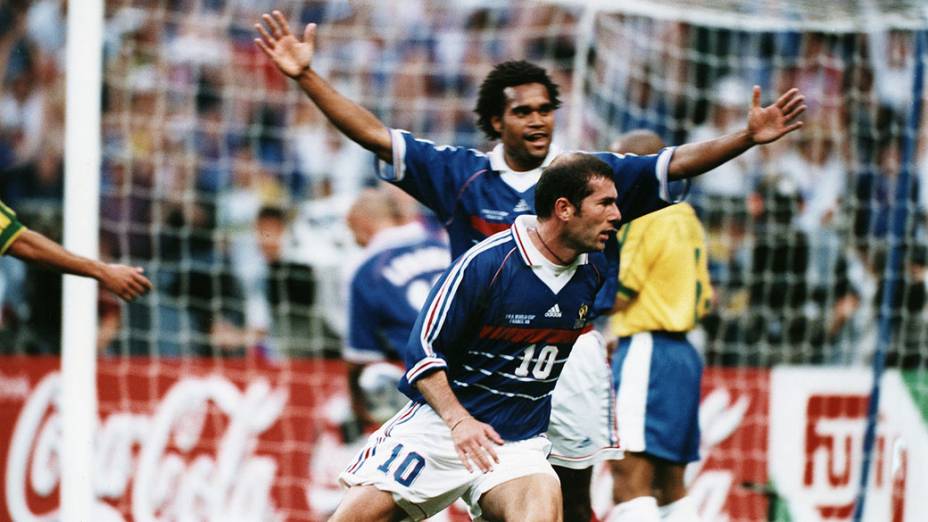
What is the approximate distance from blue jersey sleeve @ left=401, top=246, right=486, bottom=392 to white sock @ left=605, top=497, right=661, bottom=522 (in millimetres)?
1601

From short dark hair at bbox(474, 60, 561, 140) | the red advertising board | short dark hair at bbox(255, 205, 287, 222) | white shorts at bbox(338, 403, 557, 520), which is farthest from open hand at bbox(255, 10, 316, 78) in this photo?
short dark hair at bbox(255, 205, 287, 222)

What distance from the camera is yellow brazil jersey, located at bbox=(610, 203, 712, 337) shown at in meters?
5.81

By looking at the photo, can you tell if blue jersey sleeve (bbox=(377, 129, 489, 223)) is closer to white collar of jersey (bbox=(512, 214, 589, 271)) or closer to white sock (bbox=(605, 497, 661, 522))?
white collar of jersey (bbox=(512, 214, 589, 271))

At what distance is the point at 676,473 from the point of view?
602cm

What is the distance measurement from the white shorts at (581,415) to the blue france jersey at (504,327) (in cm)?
68

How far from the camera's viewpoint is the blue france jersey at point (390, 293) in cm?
691

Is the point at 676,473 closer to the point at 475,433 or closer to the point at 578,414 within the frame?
the point at 578,414

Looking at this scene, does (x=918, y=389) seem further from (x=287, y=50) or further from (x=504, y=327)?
(x=287, y=50)

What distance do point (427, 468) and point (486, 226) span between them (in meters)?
0.93

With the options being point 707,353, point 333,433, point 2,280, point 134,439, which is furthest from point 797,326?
point 2,280

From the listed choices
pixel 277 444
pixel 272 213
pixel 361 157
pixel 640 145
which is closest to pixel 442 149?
pixel 640 145

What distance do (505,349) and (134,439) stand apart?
3859mm

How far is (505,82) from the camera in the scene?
5070 millimetres

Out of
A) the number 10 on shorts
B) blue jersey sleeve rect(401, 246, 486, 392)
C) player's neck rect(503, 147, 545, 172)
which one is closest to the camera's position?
blue jersey sleeve rect(401, 246, 486, 392)
